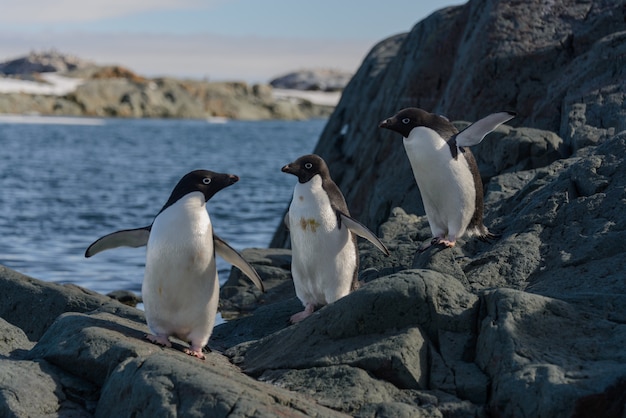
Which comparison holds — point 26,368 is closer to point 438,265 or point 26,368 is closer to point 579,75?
point 438,265

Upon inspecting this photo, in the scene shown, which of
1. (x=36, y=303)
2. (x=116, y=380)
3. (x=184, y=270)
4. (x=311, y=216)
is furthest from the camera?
(x=36, y=303)

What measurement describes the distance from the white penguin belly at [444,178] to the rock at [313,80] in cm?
17322

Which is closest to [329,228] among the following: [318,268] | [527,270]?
[318,268]

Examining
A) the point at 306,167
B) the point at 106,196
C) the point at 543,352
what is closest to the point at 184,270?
the point at 306,167

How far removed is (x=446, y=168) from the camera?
818 centimetres

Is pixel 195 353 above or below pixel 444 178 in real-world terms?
below

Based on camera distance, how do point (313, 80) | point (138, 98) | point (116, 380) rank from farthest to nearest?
point (313, 80) → point (138, 98) → point (116, 380)

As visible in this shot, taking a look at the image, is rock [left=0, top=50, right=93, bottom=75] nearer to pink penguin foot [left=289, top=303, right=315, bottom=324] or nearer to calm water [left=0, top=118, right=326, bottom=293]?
calm water [left=0, top=118, right=326, bottom=293]

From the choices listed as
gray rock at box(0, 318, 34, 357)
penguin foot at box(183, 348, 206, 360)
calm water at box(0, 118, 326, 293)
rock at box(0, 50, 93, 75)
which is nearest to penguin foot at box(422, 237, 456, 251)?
penguin foot at box(183, 348, 206, 360)

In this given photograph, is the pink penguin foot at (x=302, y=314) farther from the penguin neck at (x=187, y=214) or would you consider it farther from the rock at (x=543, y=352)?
the rock at (x=543, y=352)

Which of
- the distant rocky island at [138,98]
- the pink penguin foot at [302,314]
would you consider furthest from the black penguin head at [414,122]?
the distant rocky island at [138,98]

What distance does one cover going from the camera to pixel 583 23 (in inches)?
533

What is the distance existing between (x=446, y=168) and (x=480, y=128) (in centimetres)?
42

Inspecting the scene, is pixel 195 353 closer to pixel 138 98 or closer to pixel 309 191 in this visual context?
pixel 309 191
